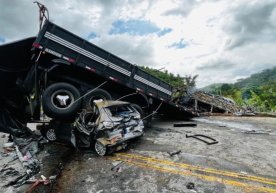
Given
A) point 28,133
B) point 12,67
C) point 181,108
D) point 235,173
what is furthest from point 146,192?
point 181,108

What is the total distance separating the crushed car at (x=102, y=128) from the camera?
634 cm

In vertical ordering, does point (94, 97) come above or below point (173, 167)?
above

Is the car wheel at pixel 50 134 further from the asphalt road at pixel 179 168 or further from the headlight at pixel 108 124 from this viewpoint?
the headlight at pixel 108 124

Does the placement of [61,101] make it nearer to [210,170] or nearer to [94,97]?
[94,97]

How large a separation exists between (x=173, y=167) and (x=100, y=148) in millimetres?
2115

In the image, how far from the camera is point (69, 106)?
7.64 meters

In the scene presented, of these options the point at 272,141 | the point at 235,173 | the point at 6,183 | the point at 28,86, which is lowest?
the point at 6,183

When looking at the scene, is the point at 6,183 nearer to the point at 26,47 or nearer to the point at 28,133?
the point at 28,133

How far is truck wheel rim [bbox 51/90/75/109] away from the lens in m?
7.69

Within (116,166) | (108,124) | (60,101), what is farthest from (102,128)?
(60,101)

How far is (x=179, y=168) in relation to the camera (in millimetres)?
5285

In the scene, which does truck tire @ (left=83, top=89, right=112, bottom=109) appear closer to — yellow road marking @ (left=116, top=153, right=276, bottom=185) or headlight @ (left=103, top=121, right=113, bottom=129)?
headlight @ (left=103, top=121, right=113, bottom=129)

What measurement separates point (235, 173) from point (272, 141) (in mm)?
3301

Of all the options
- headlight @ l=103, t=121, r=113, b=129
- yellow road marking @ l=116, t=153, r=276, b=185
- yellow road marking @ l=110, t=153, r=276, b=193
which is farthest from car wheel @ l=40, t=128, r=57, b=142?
yellow road marking @ l=116, t=153, r=276, b=185
